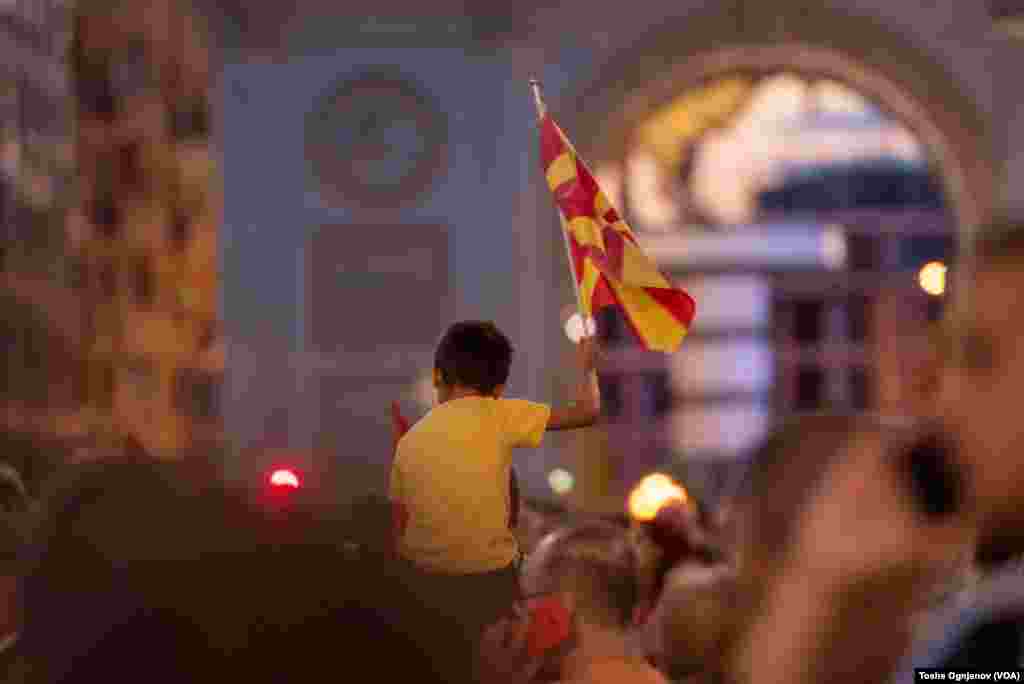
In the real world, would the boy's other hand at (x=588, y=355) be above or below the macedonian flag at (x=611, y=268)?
below

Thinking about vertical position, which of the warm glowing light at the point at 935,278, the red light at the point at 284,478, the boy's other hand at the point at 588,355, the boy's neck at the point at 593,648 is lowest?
the boy's neck at the point at 593,648

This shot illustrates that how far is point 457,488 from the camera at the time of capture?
443cm

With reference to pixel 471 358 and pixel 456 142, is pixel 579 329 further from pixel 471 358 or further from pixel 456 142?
pixel 456 142

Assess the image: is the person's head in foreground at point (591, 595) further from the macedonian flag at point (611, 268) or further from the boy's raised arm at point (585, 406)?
the macedonian flag at point (611, 268)

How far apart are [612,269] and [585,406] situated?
45 centimetres

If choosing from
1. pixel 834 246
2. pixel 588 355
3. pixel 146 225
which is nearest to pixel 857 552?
pixel 588 355

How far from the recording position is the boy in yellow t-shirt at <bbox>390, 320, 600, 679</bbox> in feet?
14.3

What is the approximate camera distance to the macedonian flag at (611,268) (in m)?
5.14

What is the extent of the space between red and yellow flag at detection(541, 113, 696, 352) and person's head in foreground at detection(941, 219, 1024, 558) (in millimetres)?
3214

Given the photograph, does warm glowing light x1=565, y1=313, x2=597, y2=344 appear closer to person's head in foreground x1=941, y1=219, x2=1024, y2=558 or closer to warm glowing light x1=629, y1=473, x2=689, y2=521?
warm glowing light x1=629, y1=473, x2=689, y2=521

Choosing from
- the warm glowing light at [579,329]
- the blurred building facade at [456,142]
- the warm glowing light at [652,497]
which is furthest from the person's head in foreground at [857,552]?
the blurred building facade at [456,142]

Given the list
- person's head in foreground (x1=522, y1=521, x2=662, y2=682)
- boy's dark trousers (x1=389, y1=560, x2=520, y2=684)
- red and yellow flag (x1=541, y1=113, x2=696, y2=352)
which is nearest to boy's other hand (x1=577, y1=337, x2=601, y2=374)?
red and yellow flag (x1=541, y1=113, x2=696, y2=352)

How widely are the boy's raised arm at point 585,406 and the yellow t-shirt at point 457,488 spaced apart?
0.20 meters

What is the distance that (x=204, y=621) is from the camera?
11.4 feet
